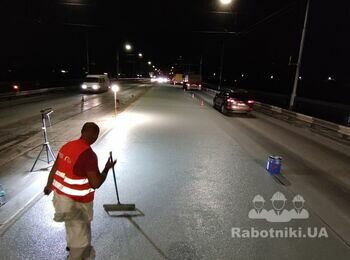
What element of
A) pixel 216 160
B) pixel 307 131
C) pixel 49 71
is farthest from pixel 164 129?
pixel 49 71

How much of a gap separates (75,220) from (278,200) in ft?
14.8

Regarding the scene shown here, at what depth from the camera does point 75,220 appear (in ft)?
12.3

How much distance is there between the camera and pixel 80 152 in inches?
143

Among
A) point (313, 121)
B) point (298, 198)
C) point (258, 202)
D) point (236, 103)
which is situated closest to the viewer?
point (258, 202)

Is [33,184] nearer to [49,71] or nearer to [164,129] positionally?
[164,129]

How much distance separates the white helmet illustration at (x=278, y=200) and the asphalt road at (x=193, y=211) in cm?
10

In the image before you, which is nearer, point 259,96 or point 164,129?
point 164,129

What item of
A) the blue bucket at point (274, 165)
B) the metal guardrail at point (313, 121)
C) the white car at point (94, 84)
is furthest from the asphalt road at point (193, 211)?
the white car at point (94, 84)

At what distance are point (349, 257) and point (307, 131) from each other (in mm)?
12005

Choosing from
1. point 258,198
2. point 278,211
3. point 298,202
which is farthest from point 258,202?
point 298,202

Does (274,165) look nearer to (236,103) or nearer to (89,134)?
(89,134)

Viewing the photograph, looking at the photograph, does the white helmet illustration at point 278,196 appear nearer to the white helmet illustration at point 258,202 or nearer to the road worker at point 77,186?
the white helmet illustration at point 258,202

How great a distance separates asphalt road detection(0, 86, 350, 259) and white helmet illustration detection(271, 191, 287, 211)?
0.34 feet

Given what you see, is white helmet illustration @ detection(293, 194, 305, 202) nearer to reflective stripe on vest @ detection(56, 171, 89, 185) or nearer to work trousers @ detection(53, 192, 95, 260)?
work trousers @ detection(53, 192, 95, 260)
